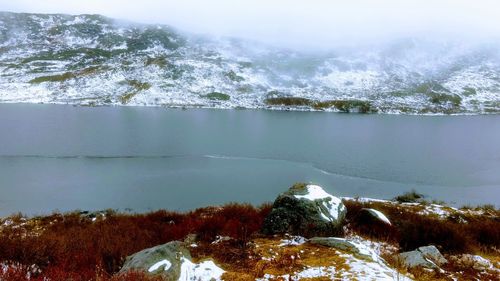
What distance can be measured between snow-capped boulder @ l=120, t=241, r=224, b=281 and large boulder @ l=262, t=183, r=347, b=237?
180 inches

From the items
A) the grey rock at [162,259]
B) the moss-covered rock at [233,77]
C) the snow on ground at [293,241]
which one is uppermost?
the moss-covered rock at [233,77]

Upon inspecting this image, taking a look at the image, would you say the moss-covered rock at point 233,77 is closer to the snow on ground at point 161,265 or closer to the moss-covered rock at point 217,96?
the moss-covered rock at point 217,96

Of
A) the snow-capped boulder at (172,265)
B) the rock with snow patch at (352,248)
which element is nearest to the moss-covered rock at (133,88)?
the snow-capped boulder at (172,265)

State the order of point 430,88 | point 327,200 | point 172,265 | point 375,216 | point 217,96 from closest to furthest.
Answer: point 172,265 < point 327,200 < point 375,216 < point 217,96 < point 430,88

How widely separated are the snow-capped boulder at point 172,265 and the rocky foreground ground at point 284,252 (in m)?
0.02

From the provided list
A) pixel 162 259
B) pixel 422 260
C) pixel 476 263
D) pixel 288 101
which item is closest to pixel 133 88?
pixel 288 101

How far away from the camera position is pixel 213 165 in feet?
158

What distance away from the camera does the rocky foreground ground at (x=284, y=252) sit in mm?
7918

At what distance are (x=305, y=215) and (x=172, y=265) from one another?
20.7ft

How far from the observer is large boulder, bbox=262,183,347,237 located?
502 inches

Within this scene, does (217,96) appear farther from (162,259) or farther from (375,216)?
(162,259)

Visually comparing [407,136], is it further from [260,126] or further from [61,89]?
[61,89]

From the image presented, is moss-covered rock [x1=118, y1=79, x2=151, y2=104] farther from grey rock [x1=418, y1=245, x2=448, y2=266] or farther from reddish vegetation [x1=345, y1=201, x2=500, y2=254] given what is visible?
grey rock [x1=418, y1=245, x2=448, y2=266]

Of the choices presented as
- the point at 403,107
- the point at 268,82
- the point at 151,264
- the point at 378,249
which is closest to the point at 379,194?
the point at 378,249
